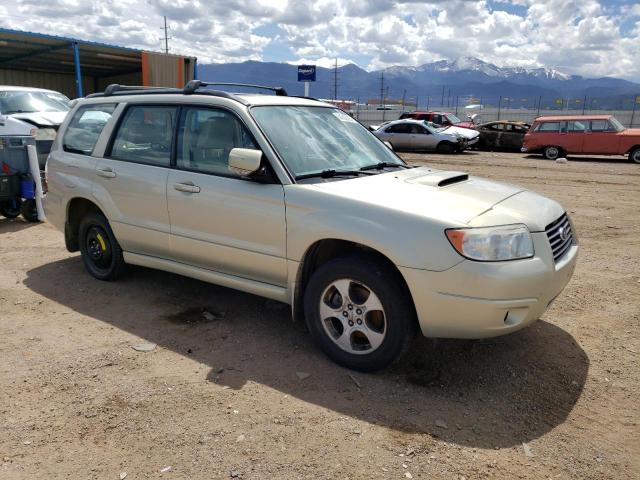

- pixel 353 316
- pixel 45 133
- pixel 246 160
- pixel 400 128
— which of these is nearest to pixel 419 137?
pixel 400 128

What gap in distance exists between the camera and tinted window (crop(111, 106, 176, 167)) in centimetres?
453

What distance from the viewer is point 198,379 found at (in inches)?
140

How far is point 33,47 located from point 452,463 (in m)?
27.4

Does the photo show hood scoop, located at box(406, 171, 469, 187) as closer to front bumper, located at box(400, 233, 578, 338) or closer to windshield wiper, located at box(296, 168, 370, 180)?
windshield wiper, located at box(296, 168, 370, 180)

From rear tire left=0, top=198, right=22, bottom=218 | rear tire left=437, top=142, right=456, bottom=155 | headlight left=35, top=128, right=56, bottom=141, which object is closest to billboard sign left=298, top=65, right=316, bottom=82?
rear tire left=437, top=142, right=456, bottom=155

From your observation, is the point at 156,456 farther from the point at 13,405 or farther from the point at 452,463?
the point at 452,463

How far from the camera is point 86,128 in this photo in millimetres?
5336

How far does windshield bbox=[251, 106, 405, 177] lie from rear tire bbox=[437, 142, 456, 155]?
18.3m

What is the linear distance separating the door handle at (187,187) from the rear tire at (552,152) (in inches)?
765

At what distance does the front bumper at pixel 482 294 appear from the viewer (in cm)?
310

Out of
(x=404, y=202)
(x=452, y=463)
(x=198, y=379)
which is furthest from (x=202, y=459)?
(x=404, y=202)

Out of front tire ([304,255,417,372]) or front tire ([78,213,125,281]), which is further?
front tire ([78,213,125,281])

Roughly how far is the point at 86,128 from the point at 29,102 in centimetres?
795

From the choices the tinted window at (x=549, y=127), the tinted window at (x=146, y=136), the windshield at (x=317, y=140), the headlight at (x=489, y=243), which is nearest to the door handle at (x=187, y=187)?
the tinted window at (x=146, y=136)
